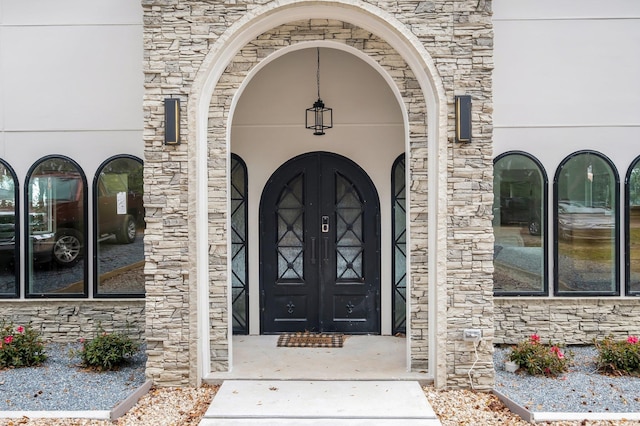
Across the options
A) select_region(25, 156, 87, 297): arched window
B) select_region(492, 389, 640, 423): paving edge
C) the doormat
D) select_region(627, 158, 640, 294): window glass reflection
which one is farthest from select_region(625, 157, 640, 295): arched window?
select_region(25, 156, 87, 297): arched window

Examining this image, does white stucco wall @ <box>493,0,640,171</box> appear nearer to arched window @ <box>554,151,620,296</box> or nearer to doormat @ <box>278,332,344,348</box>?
arched window @ <box>554,151,620,296</box>

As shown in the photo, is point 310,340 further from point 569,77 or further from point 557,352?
point 569,77

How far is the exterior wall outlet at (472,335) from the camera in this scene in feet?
17.1

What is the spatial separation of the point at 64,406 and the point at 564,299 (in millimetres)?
6234

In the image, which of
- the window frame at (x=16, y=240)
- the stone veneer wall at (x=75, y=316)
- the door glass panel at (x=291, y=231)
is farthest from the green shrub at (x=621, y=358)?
the window frame at (x=16, y=240)

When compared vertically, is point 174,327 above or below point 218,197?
below

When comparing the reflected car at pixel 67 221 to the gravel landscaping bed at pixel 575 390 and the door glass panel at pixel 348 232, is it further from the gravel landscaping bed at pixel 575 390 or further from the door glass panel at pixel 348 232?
the gravel landscaping bed at pixel 575 390

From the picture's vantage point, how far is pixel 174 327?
17.6 ft

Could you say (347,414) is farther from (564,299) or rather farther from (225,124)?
(564,299)

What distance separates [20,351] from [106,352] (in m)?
1.16

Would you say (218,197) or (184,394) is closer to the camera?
(184,394)

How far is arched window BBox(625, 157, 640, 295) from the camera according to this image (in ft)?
21.9

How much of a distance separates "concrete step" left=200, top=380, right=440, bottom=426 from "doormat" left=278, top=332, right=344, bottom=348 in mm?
1170

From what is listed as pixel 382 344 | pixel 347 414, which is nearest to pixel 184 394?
pixel 347 414
